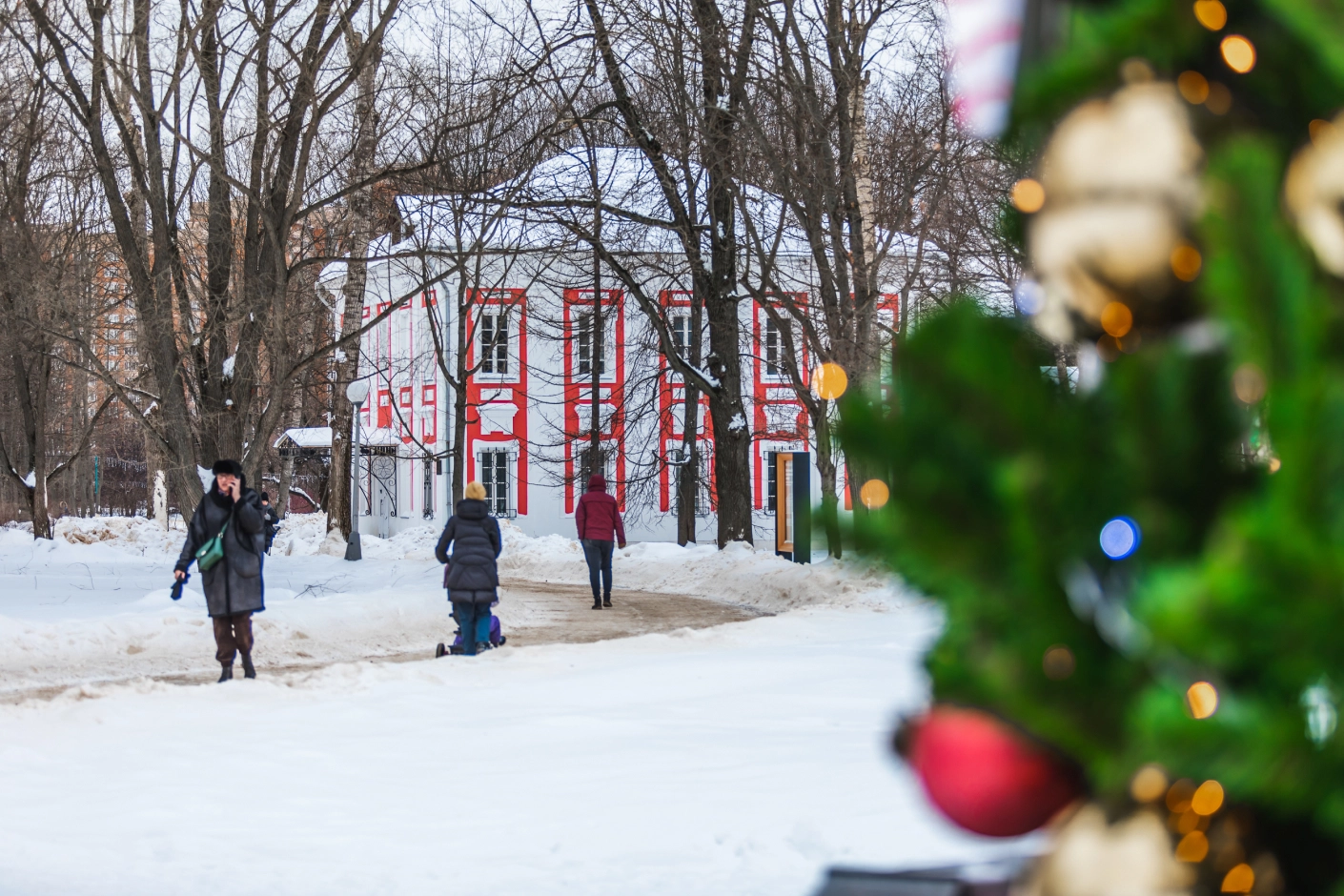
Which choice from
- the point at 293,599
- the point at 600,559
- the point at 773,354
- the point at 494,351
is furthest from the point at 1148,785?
the point at 494,351

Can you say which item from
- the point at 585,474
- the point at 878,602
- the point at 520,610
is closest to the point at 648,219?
the point at 520,610

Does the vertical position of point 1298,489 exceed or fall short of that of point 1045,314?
it falls short

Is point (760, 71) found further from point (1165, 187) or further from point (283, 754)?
point (1165, 187)

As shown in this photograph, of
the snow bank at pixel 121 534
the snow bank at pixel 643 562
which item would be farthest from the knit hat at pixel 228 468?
the snow bank at pixel 121 534

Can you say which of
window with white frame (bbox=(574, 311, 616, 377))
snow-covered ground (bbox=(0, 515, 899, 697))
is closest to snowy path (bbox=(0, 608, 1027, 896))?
snow-covered ground (bbox=(0, 515, 899, 697))

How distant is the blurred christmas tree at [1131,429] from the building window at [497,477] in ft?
123

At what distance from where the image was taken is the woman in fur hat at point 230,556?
390 inches

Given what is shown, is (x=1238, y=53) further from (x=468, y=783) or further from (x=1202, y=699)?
(x=468, y=783)

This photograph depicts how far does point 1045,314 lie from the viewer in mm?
765

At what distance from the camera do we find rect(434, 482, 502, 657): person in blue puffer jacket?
37.2 ft

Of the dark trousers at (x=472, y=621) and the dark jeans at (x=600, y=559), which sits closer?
the dark trousers at (x=472, y=621)

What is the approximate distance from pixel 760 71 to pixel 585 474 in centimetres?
1481

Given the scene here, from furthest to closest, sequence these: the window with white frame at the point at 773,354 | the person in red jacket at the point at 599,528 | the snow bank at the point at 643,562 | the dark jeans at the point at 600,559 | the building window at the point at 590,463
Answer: the building window at the point at 590,463 < the window with white frame at the point at 773,354 < the person in red jacket at the point at 599,528 < the dark jeans at the point at 600,559 < the snow bank at the point at 643,562

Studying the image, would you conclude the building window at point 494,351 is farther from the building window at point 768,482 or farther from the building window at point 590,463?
the building window at point 768,482
